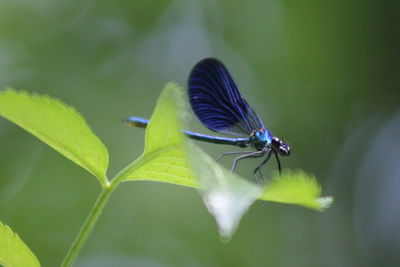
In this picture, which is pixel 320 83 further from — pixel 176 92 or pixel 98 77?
pixel 176 92

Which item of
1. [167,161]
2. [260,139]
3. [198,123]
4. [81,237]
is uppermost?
[167,161]

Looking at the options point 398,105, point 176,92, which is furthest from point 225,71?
point 398,105

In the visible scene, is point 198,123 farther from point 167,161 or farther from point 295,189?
point 295,189

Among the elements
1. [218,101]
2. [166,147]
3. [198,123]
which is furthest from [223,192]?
[198,123]

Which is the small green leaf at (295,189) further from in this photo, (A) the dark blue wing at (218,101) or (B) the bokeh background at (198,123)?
(B) the bokeh background at (198,123)

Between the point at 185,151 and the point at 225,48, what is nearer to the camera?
the point at 185,151
